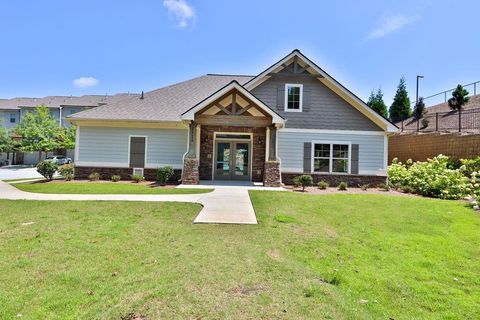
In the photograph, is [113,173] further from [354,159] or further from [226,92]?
[354,159]

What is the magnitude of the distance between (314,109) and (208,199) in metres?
8.74

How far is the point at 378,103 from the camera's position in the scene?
83.8ft

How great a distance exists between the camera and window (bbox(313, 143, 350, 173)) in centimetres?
1546

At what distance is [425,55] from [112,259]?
20727 millimetres

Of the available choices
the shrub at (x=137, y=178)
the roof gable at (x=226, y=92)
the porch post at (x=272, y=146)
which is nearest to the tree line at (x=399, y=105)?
the porch post at (x=272, y=146)

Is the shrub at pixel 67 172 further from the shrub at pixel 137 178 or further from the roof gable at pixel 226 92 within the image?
the roof gable at pixel 226 92

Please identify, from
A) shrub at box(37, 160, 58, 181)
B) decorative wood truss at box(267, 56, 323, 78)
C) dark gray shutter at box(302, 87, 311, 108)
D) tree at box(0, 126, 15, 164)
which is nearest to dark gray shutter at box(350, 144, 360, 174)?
dark gray shutter at box(302, 87, 311, 108)

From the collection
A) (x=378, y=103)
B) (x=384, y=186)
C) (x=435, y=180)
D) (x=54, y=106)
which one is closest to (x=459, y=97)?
(x=378, y=103)

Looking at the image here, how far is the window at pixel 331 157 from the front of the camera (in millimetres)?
15461

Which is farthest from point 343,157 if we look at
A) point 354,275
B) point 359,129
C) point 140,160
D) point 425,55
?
point 354,275

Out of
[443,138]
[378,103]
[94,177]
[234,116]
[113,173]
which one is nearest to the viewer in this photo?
[234,116]

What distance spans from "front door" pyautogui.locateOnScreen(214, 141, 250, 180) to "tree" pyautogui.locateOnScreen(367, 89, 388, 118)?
14.6 meters

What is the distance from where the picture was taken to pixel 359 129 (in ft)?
50.5

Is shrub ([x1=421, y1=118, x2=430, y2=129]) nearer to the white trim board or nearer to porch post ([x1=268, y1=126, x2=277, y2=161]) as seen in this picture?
the white trim board
